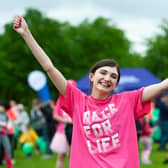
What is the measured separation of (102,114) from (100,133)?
15cm

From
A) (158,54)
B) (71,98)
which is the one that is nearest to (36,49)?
(71,98)

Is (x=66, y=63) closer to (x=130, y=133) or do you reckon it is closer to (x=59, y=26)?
(x=59, y=26)

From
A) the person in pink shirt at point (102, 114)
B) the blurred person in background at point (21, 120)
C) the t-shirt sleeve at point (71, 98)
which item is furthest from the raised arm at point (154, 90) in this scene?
the blurred person in background at point (21, 120)

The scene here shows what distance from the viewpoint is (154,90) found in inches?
174

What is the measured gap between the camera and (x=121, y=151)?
4.38 meters

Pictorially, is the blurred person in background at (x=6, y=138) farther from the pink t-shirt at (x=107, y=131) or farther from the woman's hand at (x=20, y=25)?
the woman's hand at (x=20, y=25)

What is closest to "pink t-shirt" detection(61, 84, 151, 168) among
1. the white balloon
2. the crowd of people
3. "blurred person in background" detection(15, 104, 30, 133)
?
the crowd of people

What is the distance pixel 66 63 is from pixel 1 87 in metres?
7.08

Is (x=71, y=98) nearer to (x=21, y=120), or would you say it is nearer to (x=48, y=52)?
(x=21, y=120)

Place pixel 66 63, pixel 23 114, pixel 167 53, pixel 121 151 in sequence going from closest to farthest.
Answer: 1. pixel 121 151
2. pixel 23 114
3. pixel 167 53
4. pixel 66 63

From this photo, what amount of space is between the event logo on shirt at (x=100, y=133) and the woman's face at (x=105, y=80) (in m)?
0.18

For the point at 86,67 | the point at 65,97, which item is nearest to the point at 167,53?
the point at 86,67

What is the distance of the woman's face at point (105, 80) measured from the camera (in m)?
4.54

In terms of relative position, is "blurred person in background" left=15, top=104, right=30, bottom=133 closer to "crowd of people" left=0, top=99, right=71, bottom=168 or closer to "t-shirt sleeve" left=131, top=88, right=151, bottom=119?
"crowd of people" left=0, top=99, right=71, bottom=168
